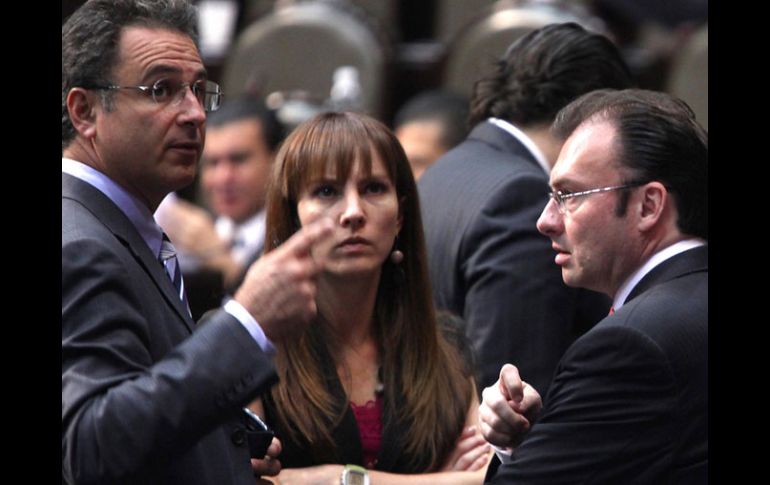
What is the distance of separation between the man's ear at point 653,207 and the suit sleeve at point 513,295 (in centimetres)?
64

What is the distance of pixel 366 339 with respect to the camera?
2.56 metres

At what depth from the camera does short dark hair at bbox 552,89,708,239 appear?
2160mm

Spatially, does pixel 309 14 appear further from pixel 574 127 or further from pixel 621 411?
pixel 621 411

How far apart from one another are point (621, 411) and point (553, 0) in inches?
146

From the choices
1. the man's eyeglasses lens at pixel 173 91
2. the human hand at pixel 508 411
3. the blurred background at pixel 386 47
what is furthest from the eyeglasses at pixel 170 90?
the blurred background at pixel 386 47

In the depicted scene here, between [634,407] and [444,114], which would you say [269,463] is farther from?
[444,114]

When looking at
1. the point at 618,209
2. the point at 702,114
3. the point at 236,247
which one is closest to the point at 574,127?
the point at 618,209

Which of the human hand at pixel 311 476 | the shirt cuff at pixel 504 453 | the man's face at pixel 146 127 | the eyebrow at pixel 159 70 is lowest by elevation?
the human hand at pixel 311 476

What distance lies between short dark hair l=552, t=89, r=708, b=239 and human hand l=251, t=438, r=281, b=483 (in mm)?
723

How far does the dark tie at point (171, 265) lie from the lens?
2.06 meters

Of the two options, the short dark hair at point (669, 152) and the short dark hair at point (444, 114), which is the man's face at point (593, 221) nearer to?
the short dark hair at point (669, 152)

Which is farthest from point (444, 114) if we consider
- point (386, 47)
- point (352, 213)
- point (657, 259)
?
point (657, 259)

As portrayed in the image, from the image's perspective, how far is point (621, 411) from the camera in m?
1.98
